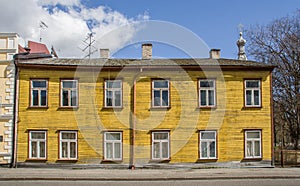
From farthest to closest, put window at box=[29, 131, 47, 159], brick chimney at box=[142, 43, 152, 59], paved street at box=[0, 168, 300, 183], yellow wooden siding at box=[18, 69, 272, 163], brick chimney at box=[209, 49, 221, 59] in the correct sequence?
brick chimney at box=[209, 49, 221, 59], brick chimney at box=[142, 43, 152, 59], yellow wooden siding at box=[18, 69, 272, 163], window at box=[29, 131, 47, 159], paved street at box=[0, 168, 300, 183]

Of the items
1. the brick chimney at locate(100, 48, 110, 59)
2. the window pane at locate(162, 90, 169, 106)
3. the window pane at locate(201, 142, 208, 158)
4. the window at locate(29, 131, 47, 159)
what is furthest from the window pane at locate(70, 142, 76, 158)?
the window pane at locate(201, 142, 208, 158)

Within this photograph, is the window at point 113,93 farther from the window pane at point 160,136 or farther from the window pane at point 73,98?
the window pane at point 160,136

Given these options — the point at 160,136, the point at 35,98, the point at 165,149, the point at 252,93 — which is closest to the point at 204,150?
the point at 165,149

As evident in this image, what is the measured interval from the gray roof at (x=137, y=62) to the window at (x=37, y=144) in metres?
4.25

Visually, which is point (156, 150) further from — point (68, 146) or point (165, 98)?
point (68, 146)

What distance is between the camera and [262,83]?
74.8 feet

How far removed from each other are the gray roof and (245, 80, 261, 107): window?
1.11 metres

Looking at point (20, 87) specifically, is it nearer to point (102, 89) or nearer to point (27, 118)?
point (27, 118)

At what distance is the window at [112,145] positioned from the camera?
22109 mm

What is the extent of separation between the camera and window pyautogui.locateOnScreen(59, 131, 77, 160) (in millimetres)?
22016

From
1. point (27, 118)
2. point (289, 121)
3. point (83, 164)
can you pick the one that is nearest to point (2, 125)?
point (27, 118)

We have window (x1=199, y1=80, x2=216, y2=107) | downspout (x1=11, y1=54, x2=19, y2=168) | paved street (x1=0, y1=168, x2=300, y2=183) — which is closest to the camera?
paved street (x1=0, y1=168, x2=300, y2=183)

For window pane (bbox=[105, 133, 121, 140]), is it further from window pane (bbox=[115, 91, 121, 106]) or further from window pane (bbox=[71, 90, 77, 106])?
window pane (bbox=[71, 90, 77, 106])

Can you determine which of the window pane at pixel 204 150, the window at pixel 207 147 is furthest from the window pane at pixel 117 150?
the window pane at pixel 204 150
